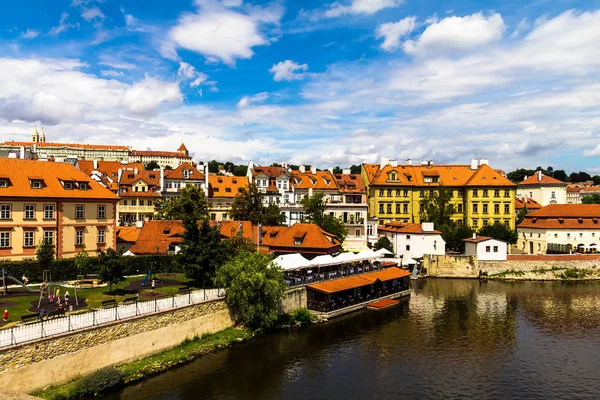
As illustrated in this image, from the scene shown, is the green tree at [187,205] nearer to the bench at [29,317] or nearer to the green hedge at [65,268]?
the green hedge at [65,268]

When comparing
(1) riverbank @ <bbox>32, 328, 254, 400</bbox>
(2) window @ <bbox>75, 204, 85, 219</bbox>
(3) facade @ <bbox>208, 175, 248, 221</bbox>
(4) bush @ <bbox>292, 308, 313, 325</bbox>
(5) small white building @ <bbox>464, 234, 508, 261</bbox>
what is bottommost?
(1) riverbank @ <bbox>32, 328, 254, 400</bbox>

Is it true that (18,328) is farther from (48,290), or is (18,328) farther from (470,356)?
(470,356)

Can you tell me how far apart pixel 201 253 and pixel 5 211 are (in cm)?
1782

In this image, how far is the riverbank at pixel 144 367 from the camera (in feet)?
77.3

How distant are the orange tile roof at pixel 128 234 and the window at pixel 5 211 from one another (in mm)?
12347

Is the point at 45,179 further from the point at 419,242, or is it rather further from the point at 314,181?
the point at 419,242

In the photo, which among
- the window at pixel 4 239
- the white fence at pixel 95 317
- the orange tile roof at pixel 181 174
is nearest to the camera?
the white fence at pixel 95 317

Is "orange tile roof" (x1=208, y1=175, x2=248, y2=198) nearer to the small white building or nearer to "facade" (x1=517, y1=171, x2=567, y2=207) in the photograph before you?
the small white building

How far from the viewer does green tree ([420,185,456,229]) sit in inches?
Result: 2847

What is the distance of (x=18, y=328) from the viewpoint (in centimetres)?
2423

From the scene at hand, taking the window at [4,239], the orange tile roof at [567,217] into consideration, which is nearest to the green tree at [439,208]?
the orange tile roof at [567,217]

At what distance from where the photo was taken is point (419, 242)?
64.1 metres

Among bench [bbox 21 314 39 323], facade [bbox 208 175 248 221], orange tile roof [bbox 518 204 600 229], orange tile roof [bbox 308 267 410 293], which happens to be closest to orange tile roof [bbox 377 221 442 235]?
orange tile roof [bbox 308 267 410 293]

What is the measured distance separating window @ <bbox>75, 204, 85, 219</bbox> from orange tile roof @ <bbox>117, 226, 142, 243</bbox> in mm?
7013
